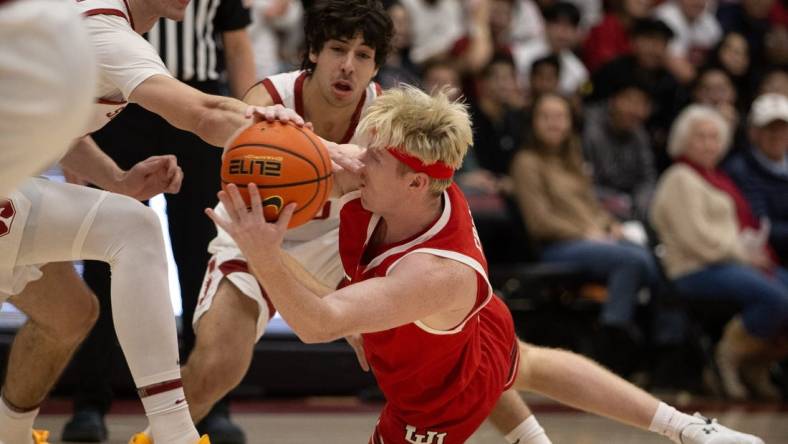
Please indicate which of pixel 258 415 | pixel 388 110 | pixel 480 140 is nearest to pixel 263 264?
pixel 388 110

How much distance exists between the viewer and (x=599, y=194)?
9266mm

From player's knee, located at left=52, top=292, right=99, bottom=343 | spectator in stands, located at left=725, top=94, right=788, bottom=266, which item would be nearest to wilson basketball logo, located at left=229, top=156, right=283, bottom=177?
player's knee, located at left=52, top=292, right=99, bottom=343

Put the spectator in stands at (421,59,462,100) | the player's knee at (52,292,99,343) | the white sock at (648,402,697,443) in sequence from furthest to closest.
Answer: the spectator in stands at (421,59,462,100) < the white sock at (648,402,697,443) < the player's knee at (52,292,99,343)

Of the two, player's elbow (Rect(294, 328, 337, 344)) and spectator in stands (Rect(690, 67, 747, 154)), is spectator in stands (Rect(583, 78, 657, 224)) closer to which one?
spectator in stands (Rect(690, 67, 747, 154))

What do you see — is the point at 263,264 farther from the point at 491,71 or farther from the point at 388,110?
the point at 491,71

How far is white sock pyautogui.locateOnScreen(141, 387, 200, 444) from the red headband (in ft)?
3.20

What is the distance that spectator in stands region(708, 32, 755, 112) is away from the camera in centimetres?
1101

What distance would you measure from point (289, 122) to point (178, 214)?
76.2 inches

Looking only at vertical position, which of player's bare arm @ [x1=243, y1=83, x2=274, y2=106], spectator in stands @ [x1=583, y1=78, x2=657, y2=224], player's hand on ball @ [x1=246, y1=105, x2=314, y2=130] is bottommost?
spectator in stands @ [x1=583, y1=78, x2=657, y2=224]

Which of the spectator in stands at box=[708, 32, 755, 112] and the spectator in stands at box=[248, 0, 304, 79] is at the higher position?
the spectator in stands at box=[248, 0, 304, 79]

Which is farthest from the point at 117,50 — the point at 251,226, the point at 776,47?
the point at 776,47

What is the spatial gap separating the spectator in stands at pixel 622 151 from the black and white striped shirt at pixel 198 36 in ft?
14.4

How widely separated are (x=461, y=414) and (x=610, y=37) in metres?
7.56

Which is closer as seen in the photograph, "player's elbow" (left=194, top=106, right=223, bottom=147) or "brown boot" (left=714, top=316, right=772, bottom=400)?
"player's elbow" (left=194, top=106, right=223, bottom=147)
